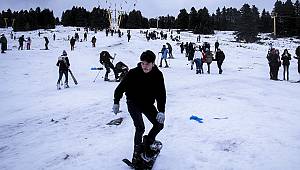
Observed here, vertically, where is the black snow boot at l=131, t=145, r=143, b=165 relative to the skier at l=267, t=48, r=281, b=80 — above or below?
below

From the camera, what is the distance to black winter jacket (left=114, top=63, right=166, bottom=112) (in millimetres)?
4848

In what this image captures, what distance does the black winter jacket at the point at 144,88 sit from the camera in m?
4.85

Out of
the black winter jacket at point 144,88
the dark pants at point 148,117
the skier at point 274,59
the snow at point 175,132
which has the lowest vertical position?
the snow at point 175,132

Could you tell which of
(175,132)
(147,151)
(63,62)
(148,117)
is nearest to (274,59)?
(63,62)

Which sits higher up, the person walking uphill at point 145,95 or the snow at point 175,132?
the person walking uphill at point 145,95

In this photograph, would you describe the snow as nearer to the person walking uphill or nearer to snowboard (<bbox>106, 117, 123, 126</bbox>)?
snowboard (<bbox>106, 117, 123, 126</bbox>)

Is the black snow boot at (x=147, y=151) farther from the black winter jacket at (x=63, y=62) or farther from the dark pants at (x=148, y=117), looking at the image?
the black winter jacket at (x=63, y=62)

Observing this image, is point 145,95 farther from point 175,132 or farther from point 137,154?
point 175,132

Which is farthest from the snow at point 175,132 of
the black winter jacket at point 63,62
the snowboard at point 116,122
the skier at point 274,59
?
the skier at point 274,59

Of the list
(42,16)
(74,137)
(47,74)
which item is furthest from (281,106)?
(42,16)

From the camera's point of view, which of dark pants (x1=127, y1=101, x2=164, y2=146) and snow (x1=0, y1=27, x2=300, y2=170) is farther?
snow (x1=0, y1=27, x2=300, y2=170)

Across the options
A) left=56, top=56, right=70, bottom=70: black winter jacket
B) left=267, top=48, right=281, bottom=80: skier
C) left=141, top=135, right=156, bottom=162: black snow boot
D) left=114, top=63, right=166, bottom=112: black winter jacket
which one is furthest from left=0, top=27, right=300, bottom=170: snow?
left=267, top=48, right=281, bottom=80: skier

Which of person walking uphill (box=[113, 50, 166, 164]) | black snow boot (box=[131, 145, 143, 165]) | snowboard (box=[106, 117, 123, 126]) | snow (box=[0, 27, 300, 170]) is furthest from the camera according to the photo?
snowboard (box=[106, 117, 123, 126])

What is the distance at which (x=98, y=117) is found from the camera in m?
9.15
